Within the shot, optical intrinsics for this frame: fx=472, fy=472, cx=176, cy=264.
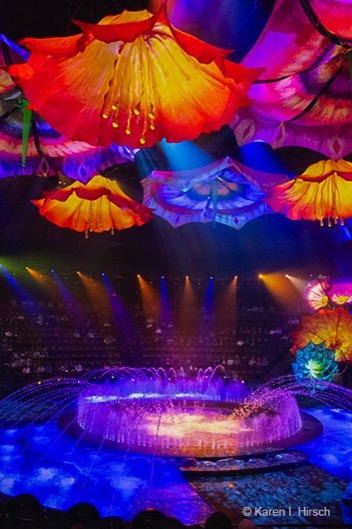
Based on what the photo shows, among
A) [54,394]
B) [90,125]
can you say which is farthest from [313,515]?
[54,394]

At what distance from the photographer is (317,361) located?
1015cm

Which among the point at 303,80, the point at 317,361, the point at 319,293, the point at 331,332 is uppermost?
the point at 303,80

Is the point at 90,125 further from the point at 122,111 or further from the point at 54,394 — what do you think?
the point at 54,394

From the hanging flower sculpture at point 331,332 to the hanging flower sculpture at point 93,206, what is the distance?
5272 mm

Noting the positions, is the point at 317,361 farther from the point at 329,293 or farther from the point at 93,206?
the point at 93,206

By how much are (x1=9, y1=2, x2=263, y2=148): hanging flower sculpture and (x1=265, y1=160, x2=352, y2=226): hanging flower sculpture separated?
3247 millimetres

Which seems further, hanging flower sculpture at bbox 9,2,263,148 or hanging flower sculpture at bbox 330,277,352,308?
hanging flower sculpture at bbox 330,277,352,308

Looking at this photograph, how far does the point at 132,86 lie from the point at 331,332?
8.80m

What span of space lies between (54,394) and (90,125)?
11442 mm

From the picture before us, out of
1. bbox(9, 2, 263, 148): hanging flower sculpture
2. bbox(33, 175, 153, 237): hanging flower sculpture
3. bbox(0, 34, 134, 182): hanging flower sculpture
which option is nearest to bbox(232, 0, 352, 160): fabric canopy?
bbox(9, 2, 263, 148): hanging flower sculpture

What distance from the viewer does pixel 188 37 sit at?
8.52 ft

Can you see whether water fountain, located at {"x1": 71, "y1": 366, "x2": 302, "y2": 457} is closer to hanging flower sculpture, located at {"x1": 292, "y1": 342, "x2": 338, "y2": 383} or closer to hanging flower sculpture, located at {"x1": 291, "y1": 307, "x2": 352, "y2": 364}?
hanging flower sculpture, located at {"x1": 292, "y1": 342, "x2": 338, "y2": 383}

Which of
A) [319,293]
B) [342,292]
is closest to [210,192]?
[319,293]

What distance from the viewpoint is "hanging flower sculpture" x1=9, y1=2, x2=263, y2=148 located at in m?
2.87
